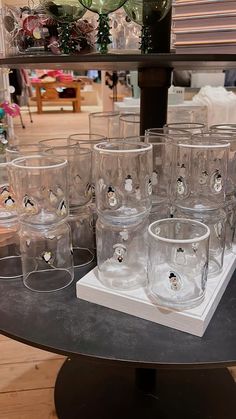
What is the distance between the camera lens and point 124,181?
0.85m

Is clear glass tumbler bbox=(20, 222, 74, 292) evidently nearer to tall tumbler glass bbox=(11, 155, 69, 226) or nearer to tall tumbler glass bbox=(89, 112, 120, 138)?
tall tumbler glass bbox=(11, 155, 69, 226)

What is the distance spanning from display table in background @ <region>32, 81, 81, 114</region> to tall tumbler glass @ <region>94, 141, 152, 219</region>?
8.01 metres

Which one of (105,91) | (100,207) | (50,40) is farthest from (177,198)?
(105,91)

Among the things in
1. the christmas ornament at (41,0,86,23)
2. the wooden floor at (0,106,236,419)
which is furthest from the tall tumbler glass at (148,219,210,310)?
the wooden floor at (0,106,236,419)

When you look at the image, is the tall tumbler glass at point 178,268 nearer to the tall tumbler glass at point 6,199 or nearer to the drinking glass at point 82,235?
the drinking glass at point 82,235

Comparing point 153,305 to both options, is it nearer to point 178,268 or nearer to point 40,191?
point 178,268

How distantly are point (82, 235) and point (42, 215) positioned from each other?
0.67 ft

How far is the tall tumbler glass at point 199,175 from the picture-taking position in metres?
0.86

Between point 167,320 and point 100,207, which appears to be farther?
point 100,207

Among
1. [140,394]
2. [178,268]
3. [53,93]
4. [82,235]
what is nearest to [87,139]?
[82,235]

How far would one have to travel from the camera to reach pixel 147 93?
1.06 m

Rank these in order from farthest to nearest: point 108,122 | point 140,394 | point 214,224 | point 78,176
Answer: point 108,122 → point 140,394 → point 78,176 → point 214,224

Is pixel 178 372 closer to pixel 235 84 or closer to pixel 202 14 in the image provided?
pixel 202 14

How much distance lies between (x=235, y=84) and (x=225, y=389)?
16.4 ft
